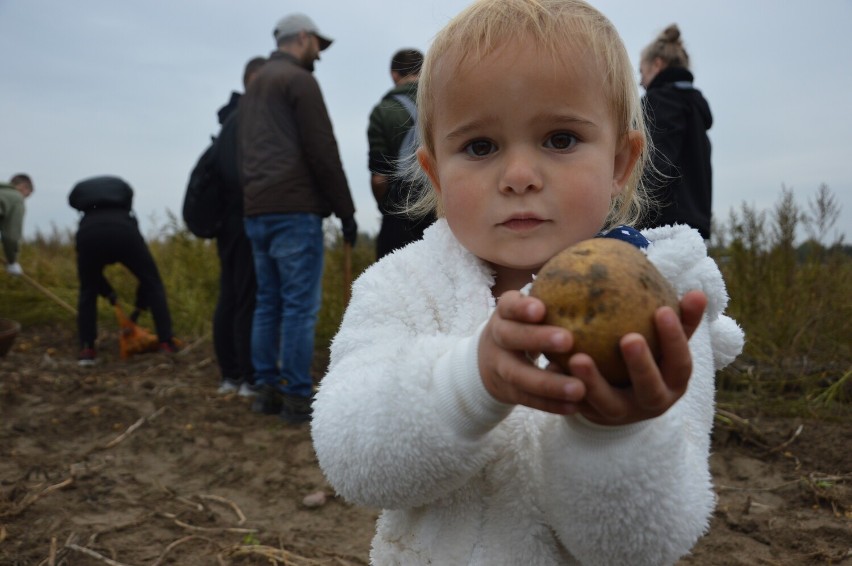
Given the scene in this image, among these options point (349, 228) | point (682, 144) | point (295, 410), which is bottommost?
point (295, 410)

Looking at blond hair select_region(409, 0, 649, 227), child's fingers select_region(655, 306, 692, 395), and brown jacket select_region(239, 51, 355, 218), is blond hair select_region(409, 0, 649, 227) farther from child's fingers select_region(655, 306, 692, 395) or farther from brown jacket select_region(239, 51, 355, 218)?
brown jacket select_region(239, 51, 355, 218)

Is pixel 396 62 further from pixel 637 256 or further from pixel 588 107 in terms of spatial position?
pixel 637 256

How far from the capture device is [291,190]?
433cm

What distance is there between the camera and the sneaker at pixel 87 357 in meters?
6.69

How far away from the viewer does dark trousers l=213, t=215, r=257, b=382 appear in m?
4.95

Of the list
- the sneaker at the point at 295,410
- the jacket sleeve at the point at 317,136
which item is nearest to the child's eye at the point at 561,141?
the jacket sleeve at the point at 317,136

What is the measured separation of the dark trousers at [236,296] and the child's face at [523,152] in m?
3.90

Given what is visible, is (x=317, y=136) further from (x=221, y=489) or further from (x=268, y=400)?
(x=221, y=489)

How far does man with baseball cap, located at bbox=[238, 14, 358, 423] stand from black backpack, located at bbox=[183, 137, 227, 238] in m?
0.46

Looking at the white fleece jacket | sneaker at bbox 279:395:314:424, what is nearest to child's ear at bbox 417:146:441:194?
the white fleece jacket

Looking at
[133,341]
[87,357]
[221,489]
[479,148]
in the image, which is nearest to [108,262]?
[133,341]

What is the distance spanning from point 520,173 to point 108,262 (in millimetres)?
6333

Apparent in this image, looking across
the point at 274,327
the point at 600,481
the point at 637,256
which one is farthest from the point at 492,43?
the point at 274,327

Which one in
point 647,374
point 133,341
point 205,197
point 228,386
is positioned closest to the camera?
point 647,374
